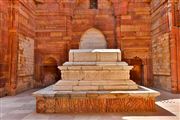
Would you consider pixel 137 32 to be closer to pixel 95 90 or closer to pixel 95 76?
pixel 95 76

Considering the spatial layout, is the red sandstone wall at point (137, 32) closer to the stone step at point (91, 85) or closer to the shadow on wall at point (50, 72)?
the shadow on wall at point (50, 72)

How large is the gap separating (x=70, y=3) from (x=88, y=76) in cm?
724

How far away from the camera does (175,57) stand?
7.95 m

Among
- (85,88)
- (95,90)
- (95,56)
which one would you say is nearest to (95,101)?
(95,90)

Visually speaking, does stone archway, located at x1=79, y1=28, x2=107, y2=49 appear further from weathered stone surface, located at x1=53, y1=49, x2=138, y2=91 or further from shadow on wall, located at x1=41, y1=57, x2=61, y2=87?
weathered stone surface, located at x1=53, y1=49, x2=138, y2=91

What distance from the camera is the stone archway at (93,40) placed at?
11.0 metres

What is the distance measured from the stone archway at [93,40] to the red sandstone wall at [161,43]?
2.94m

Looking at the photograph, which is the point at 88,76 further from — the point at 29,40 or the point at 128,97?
the point at 29,40

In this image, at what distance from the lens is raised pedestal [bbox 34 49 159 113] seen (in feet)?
14.6

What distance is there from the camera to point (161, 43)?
30.0ft

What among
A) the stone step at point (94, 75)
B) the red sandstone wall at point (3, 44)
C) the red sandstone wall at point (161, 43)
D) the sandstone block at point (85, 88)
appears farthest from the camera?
the red sandstone wall at point (161, 43)

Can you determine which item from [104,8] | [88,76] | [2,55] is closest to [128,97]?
[88,76]

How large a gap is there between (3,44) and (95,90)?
190 inches

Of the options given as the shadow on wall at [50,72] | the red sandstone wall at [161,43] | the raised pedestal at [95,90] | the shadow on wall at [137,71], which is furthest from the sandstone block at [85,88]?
the shadow on wall at [137,71]
